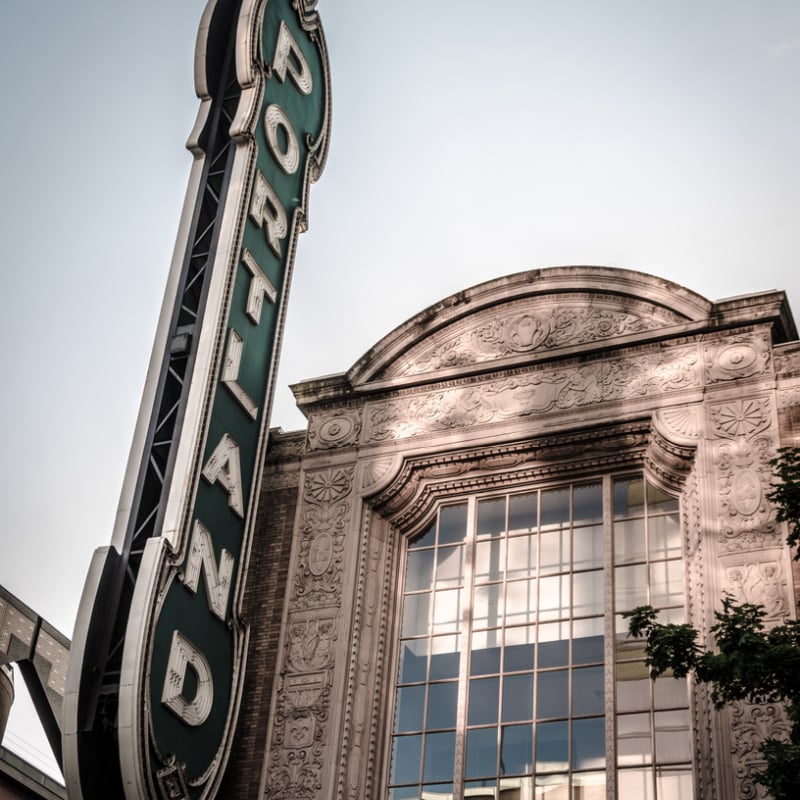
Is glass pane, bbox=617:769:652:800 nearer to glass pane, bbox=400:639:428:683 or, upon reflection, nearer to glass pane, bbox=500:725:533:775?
glass pane, bbox=500:725:533:775

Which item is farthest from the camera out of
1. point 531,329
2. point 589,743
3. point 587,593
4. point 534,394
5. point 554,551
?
point 531,329

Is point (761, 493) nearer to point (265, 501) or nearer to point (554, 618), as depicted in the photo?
point (554, 618)

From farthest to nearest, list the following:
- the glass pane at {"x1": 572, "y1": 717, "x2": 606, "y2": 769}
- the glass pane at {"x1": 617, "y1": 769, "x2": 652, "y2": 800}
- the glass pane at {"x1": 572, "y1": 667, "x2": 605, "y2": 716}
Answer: the glass pane at {"x1": 572, "y1": 667, "x2": 605, "y2": 716}
the glass pane at {"x1": 572, "y1": 717, "x2": 606, "y2": 769}
the glass pane at {"x1": 617, "y1": 769, "x2": 652, "y2": 800}

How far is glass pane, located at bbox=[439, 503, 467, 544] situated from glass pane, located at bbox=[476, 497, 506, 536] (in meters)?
0.21

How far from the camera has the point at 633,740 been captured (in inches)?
578

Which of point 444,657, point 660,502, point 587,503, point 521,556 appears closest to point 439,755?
point 444,657

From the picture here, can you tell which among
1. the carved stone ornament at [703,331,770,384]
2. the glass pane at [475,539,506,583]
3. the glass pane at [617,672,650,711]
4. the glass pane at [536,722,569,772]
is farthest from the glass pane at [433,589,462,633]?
the carved stone ornament at [703,331,770,384]

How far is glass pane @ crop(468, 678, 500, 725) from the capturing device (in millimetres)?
15500

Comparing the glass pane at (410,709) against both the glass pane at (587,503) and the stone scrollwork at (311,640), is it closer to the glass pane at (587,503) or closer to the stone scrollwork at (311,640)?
the stone scrollwork at (311,640)

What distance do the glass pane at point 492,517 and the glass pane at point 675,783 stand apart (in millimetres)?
3726

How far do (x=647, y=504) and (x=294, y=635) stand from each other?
4.38 m

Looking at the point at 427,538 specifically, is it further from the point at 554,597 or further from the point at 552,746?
the point at 552,746

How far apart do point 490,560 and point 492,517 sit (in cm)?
65

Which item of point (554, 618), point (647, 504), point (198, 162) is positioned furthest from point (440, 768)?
point (198, 162)
